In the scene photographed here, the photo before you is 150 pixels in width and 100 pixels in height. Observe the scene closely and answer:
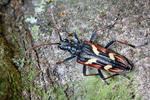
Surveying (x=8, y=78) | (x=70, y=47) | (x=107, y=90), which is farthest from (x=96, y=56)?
(x=8, y=78)

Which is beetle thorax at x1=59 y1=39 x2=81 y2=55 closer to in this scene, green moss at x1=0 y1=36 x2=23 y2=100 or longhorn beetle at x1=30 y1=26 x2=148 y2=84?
longhorn beetle at x1=30 y1=26 x2=148 y2=84

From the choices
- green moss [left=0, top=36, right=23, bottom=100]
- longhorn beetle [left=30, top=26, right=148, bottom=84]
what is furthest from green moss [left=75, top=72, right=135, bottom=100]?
green moss [left=0, top=36, right=23, bottom=100]

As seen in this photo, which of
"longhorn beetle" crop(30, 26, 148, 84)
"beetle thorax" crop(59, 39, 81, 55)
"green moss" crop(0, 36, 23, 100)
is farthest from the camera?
"beetle thorax" crop(59, 39, 81, 55)

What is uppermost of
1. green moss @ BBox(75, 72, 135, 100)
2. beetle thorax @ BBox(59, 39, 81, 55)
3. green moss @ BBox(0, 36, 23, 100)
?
beetle thorax @ BBox(59, 39, 81, 55)

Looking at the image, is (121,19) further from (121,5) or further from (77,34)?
(77,34)

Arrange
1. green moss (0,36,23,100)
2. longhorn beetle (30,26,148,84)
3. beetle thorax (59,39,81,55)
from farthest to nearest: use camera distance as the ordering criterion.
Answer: beetle thorax (59,39,81,55), longhorn beetle (30,26,148,84), green moss (0,36,23,100)

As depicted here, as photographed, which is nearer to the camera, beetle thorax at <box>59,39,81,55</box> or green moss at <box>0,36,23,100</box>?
green moss at <box>0,36,23,100</box>

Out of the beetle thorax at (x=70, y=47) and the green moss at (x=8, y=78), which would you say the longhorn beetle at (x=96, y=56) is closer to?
the beetle thorax at (x=70, y=47)

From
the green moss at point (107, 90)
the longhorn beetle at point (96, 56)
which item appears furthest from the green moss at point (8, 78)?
the green moss at point (107, 90)
